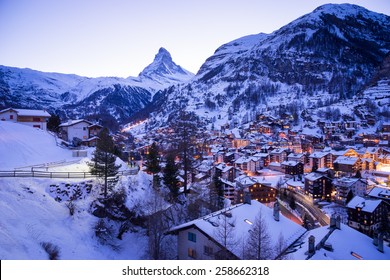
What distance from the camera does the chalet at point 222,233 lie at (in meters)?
10.2

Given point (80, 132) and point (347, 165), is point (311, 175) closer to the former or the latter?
point (347, 165)

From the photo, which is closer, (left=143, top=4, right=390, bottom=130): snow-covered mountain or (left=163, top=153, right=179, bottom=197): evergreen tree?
(left=163, top=153, right=179, bottom=197): evergreen tree

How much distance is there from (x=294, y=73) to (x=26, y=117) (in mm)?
152371

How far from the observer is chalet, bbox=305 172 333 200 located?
1515 inches

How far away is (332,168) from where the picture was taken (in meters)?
51.0

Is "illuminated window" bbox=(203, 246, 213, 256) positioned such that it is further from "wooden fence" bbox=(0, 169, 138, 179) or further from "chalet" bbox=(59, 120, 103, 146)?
"chalet" bbox=(59, 120, 103, 146)

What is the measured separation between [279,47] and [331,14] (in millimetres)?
61444

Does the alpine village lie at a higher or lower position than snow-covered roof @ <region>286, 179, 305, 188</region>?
higher

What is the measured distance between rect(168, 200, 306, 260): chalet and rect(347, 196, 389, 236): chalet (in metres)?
18.8

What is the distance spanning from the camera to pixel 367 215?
27406 mm

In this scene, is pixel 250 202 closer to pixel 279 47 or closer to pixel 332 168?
pixel 332 168

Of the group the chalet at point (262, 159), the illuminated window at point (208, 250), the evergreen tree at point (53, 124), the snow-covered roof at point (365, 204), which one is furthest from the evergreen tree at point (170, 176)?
the chalet at point (262, 159)

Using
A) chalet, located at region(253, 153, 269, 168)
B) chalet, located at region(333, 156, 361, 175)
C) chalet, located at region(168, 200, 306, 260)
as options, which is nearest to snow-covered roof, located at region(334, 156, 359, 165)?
chalet, located at region(333, 156, 361, 175)

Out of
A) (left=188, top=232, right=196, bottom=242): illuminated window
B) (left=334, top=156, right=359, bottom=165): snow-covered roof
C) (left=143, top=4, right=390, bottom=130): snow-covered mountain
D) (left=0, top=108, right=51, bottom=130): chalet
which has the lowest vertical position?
(left=334, top=156, right=359, bottom=165): snow-covered roof
